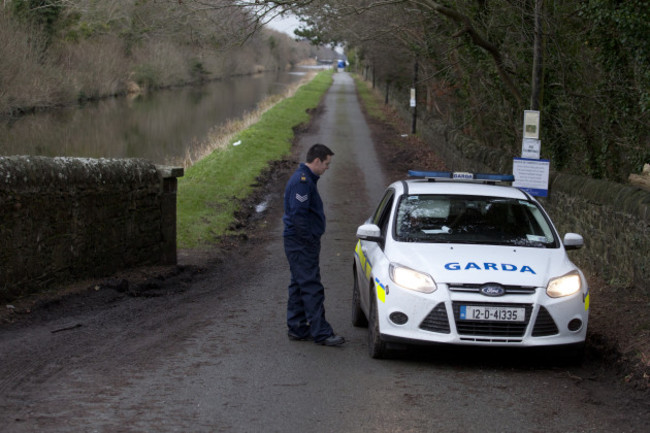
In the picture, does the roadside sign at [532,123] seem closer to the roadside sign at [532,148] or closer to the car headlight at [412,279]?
the roadside sign at [532,148]

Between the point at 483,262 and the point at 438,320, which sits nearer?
the point at 438,320

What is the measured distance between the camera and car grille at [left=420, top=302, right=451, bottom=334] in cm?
666

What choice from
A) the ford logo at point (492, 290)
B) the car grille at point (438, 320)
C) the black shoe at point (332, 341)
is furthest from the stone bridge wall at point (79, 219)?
the ford logo at point (492, 290)

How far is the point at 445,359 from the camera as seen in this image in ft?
23.9

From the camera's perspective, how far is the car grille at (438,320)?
6.66 meters

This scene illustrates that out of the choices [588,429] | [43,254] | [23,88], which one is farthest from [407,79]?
[588,429]

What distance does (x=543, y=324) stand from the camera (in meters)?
6.70

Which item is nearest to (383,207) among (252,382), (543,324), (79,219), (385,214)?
(385,214)

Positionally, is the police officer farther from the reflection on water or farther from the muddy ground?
the reflection on water

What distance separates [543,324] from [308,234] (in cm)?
226

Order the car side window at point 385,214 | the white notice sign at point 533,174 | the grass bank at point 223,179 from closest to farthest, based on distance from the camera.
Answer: the car side window at point 385,214, the white notice sign at point 533,174, the grass bank at point 223,179

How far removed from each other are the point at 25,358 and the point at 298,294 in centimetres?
253

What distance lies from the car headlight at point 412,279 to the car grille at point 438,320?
17cm

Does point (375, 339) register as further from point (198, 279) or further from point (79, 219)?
point (198, 279)
